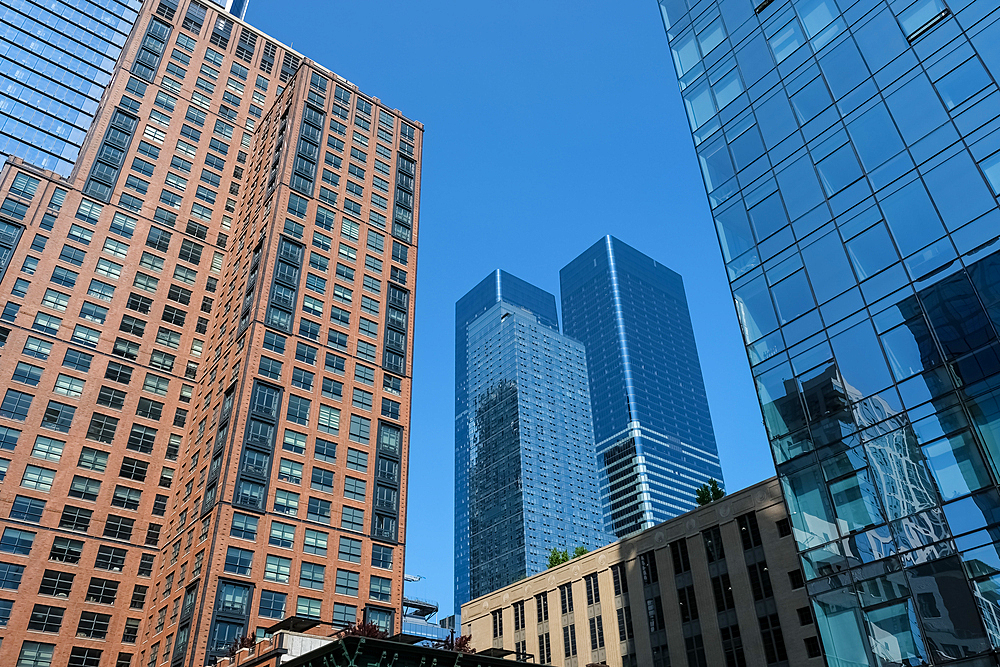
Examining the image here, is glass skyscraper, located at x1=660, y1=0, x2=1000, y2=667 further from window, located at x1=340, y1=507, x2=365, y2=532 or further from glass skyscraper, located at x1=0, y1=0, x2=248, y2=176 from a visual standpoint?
glass skyscraper, located at x1=0, y1=0, x2=248, y2=176

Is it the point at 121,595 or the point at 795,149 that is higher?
the point at 795,149

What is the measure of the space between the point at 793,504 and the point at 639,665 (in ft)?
118

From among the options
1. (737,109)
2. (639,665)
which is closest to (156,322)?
(639,665)

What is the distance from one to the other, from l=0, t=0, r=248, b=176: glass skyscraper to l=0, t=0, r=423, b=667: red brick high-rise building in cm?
578

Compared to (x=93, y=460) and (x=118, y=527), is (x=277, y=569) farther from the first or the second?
(x=93, y=460)

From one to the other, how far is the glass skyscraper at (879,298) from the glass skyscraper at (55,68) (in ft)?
288

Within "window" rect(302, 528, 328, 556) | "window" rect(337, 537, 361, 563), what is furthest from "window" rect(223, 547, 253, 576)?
"window" rect(337, 537, 361, 563)

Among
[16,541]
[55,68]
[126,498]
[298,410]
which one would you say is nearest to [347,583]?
[298,410]

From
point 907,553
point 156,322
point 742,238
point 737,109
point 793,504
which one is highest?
point 156,322

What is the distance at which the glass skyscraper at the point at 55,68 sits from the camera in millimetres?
95438

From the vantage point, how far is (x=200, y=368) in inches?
3317

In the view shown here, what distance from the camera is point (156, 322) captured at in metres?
84.8

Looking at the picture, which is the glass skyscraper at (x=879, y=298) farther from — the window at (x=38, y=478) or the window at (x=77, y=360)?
the window at (x=77, y=360)

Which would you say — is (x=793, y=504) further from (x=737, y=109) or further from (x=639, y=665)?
(x=639, y=665)
